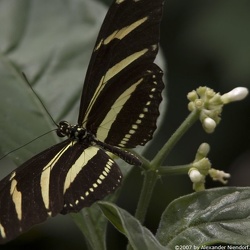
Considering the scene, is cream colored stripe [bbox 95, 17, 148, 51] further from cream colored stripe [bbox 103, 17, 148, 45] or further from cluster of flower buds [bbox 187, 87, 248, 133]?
cluster of flower buds [bbox 187, 87, 248, 133]

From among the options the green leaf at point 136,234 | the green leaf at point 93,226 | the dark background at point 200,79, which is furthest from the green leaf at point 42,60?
the dark background at point 200,79

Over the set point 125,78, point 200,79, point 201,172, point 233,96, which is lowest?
point 200,79

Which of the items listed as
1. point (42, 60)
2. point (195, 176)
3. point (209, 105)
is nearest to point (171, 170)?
point (195, 176)

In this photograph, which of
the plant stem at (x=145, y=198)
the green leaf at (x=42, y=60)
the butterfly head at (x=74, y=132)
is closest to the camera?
the plant stem at (x=145, y=198)

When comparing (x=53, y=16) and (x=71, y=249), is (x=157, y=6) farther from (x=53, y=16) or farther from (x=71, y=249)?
(x=71, y=249)

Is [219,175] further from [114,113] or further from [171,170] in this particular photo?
[114,113]

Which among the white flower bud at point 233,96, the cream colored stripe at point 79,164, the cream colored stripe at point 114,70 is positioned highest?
the cream colored stripe at point 114,70

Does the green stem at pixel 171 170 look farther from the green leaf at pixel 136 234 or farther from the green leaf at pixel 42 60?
the green leaf at pixel 42 60

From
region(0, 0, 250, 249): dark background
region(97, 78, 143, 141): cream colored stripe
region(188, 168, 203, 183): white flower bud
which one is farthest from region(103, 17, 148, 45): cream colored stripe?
region(0, 0, 250, 249): dark background

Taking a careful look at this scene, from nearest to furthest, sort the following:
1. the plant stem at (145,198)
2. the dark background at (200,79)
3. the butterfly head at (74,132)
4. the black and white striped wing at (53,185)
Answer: the black and white striped wing at (53,185) → the plant stem at (145,198) → the butterfly head at (74,132) → the dark background at (200,79)
